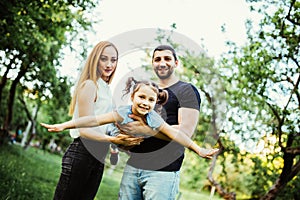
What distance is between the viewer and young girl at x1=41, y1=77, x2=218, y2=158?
268cm

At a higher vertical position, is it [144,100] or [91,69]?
[91,69]

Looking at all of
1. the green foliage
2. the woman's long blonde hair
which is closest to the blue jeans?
the woman's long blonde hair

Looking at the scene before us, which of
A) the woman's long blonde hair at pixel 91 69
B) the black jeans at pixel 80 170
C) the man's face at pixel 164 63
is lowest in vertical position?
the black jeans at pixel 80 170

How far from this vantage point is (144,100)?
8.95ft

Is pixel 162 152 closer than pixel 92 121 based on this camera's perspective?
Yes

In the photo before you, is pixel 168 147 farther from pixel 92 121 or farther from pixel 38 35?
pixel 38 35

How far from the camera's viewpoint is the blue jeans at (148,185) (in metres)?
2.61

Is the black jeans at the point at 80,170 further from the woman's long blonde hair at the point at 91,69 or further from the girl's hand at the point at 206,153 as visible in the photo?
the girl's hand at the point at 206,153

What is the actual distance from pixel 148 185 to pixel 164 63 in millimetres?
906

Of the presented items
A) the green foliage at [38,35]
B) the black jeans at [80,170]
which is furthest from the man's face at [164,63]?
the green foliage at [38,35]

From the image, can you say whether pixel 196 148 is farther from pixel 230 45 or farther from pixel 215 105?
pixel 230 45

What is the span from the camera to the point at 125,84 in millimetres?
3283

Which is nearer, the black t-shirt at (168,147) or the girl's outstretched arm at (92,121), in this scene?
the black t-shirt at (168,147)

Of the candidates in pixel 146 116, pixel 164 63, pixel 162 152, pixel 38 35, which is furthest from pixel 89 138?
pixel 38 35
